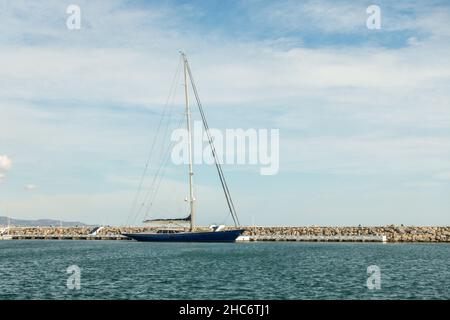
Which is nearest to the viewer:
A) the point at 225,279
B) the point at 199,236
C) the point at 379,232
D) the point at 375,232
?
the point at 225,279

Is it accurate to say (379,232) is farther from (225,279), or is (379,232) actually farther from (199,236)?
(225,279)

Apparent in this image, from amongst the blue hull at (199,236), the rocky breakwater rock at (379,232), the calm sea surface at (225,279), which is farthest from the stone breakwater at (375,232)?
the calm sea surface at (225,279)

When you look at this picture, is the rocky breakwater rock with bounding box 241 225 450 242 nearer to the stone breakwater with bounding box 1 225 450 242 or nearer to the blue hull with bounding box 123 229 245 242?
the stone breakwater with bounding box 1 225 450 242

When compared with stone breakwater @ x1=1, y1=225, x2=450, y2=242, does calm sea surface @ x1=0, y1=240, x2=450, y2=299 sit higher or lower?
higher

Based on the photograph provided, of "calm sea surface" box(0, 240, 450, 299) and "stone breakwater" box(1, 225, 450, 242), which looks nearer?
"calm sea surface" box(0, 240, 450, 299)

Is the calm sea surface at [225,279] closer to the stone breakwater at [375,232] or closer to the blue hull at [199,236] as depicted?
the blue hull at [199,236]

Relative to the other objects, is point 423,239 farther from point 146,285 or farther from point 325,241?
point 146,285

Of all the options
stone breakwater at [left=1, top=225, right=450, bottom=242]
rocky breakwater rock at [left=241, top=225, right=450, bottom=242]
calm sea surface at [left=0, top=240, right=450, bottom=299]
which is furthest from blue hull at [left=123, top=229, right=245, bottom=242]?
calm sea surface at [left=0, top=240, right=450, bottom=299]

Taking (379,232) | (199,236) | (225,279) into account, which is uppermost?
(225,279)

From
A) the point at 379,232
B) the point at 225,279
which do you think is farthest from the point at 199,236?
the point at 225,279

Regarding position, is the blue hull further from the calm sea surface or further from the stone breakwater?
the calm sea surface

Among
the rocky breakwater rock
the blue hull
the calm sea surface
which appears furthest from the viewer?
the rocky breakwater rock

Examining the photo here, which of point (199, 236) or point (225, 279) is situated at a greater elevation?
point (225, 279)

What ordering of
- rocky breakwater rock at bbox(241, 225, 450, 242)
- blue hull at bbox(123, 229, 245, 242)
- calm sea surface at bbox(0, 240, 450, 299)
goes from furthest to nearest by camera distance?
rocky breakwater rock at bbox(241, 225, 450, 242) < blue hull at bbox(123, 229, 245, 242) < calm sea surface at bbox(0, 240, 450, 299)
